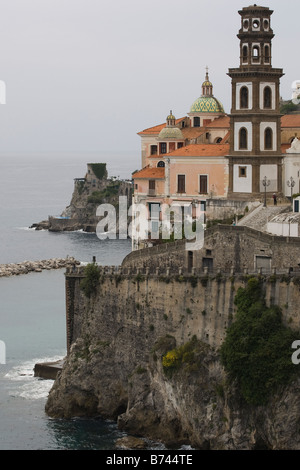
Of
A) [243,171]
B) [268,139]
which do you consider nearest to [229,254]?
[243,171]

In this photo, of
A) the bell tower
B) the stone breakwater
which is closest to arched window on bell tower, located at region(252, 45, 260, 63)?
the bell tower

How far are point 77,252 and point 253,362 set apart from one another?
308ft

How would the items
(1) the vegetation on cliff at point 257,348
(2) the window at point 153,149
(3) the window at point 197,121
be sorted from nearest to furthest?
(1) the vegetation on cliff at point 257,348 < (3) the window at point 197,121 < (2) the window at point 153,149

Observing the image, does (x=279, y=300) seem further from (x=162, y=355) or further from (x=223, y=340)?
(x=162, y=355)

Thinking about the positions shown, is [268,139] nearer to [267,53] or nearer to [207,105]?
[267,53]

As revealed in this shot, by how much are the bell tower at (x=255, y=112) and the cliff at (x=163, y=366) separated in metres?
11.3

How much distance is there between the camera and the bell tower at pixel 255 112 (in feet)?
267

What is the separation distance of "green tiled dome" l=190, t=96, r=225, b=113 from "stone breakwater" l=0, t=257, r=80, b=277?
48.9 m

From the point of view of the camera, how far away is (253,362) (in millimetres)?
65500

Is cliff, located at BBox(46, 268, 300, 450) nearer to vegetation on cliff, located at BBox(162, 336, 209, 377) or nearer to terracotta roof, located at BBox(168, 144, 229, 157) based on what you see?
vegetation on cliff, located at BBox(162, 336, 209, 377)

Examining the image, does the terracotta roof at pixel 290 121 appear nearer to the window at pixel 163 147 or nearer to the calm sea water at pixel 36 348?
the window at pixel 163 147

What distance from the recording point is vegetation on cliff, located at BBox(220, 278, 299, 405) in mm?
64500

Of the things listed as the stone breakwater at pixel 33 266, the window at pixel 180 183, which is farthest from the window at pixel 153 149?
the stone breakwater at pixel 33 266
